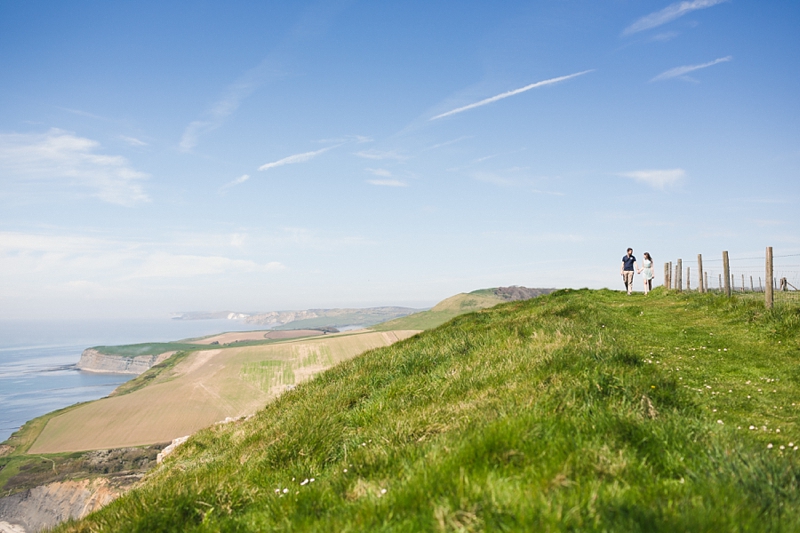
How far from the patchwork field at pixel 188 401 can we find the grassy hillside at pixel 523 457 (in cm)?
11149

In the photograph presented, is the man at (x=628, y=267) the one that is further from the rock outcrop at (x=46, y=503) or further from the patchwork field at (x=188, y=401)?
the patchwork field at (x=188, y=401)

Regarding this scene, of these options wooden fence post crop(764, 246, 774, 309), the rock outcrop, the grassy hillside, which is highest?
wooden fence post crop(764, 246, 774, 309)

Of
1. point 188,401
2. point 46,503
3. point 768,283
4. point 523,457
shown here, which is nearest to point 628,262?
point 768,283

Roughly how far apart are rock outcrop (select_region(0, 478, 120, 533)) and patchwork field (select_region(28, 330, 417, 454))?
82.8 ft

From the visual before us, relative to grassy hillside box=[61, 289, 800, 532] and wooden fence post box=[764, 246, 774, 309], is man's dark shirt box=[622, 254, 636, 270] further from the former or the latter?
grassy hillside box=[61, 289, 800, 532]

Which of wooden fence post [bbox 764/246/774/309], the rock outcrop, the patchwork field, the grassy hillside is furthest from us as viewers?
the patchwork field

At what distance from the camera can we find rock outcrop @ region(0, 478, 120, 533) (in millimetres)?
75000

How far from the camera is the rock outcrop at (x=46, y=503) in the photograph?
246ft

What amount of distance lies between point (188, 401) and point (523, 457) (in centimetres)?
14901

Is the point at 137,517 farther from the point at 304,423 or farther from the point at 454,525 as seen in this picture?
the point at 454,525


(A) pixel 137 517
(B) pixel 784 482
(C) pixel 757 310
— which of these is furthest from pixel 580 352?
(C) pixel 757 310

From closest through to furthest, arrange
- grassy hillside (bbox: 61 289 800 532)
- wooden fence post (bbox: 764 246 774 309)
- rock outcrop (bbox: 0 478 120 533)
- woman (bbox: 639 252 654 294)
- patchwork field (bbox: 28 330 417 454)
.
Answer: grassy hillside (bbox: 61 289 800 532) → wooden fence post (bbox: 764 246 774 309) → woman (bbox: 639 252 654 294) → rock outcrop (bbox: 0 478 120 533) → patchwork field (bbox: 28 330 417 454)

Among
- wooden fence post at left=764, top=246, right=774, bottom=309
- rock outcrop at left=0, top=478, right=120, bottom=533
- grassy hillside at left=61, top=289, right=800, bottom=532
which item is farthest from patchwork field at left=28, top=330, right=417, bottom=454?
grassy hillside at left=61, top=289, right=800, bottom=532

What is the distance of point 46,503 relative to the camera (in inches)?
3226
